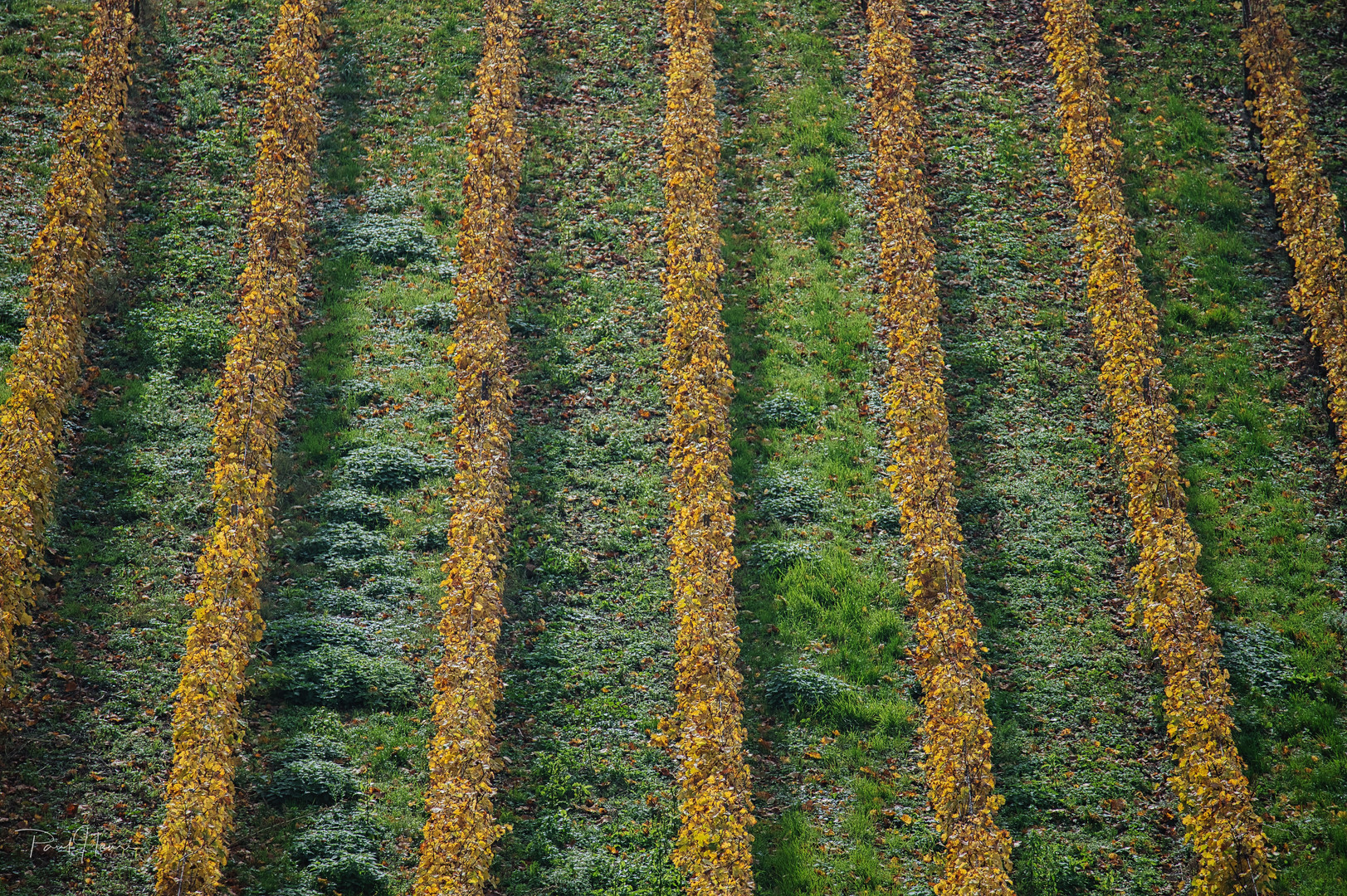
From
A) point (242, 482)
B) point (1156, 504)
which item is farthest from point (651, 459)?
point (1156, 504)

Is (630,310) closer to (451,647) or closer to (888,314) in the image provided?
(888,314)

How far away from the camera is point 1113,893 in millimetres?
12109

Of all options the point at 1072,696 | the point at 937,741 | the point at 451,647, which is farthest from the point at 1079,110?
the point at 451,647

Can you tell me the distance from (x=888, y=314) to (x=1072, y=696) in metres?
6.89

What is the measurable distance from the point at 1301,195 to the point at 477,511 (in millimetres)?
15287

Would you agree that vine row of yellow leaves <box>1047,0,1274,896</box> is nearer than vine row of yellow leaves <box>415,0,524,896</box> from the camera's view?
No

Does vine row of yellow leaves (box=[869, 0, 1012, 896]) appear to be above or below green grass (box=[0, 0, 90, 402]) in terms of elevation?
below

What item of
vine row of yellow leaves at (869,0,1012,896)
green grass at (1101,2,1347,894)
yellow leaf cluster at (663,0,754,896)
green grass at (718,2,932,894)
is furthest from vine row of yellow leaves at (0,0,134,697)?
green grass at (1101,2,1347,894)

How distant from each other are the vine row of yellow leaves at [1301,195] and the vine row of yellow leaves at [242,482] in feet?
51.7

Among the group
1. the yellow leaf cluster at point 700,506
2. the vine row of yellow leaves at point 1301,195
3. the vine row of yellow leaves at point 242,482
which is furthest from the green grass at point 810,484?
the vine row of yellow leaves at point 1301,195

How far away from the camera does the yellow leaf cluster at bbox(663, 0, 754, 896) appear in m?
11.9

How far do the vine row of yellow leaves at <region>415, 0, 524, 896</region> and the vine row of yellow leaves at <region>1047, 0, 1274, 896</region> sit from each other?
827 centimetres

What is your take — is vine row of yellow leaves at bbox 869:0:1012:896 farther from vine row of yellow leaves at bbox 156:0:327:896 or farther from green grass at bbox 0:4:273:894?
green grass at bbox 0:4:273:894

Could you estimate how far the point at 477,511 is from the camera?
14578 mm
